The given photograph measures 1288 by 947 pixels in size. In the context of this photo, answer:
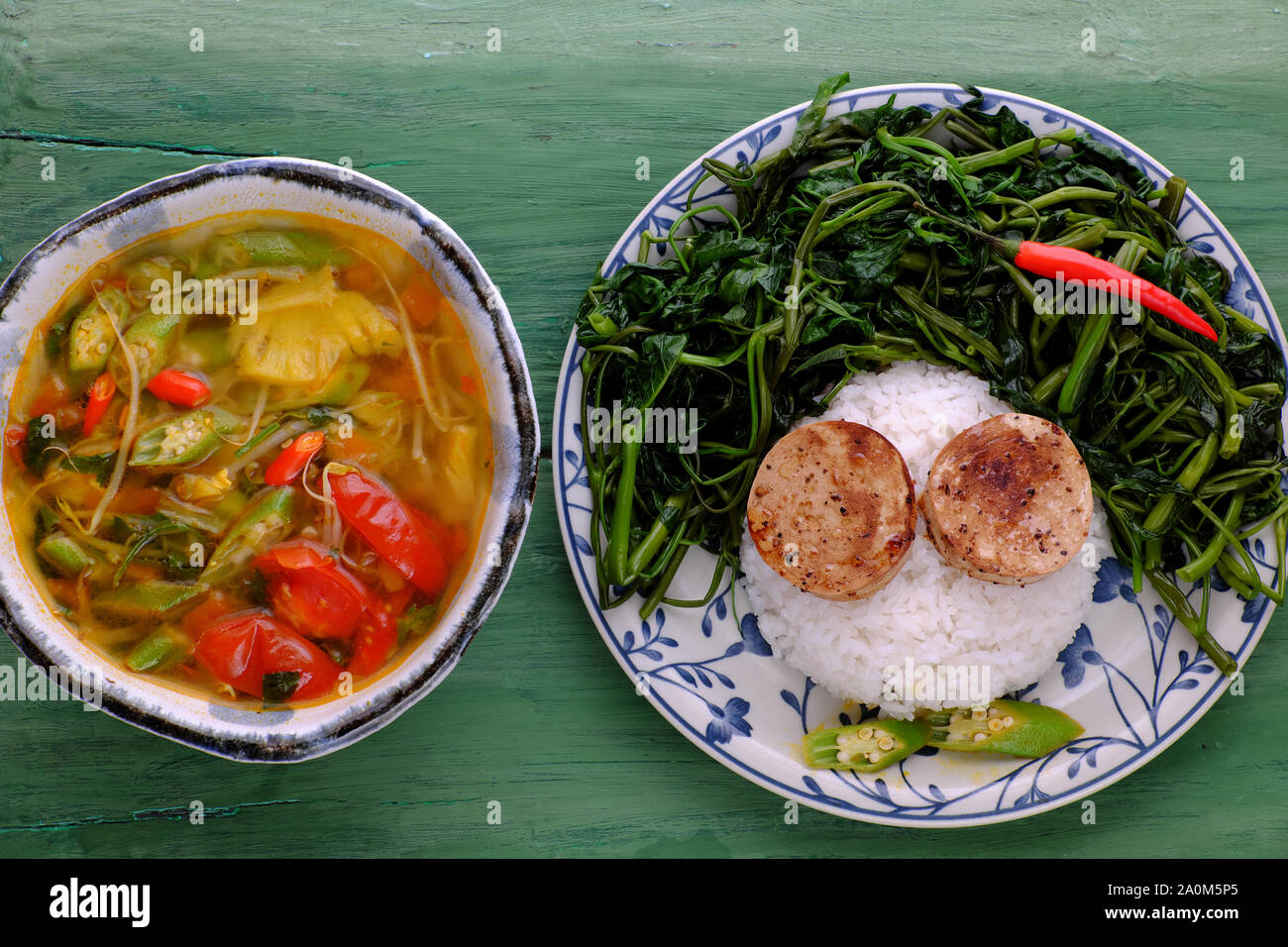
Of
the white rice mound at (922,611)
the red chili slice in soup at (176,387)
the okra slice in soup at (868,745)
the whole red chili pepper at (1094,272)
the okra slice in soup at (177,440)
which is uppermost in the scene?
the whole red chili pepper at (1094,272)

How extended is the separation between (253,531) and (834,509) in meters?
1.49

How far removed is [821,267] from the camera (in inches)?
98.9

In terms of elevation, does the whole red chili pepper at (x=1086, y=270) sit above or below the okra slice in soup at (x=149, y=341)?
above

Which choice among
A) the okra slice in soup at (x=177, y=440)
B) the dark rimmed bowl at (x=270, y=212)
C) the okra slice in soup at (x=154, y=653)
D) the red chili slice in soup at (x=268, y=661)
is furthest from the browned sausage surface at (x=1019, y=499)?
the okra slice in soup at (x=154, y=653)

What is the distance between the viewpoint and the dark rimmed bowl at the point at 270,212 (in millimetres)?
2045

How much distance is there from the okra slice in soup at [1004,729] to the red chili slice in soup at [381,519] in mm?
1569

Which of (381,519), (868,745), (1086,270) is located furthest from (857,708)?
(381,519)

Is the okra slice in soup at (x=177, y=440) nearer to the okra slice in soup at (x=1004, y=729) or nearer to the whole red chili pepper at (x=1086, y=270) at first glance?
the whole red chili pepper at (x=1086, y=270)

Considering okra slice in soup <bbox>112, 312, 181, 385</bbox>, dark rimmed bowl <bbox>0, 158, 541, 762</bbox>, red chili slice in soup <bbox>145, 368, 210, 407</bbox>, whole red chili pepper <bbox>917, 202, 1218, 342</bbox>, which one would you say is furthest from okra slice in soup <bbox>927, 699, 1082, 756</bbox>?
okra slice in soup <bbox>112, 312, 181, 385</bbox>

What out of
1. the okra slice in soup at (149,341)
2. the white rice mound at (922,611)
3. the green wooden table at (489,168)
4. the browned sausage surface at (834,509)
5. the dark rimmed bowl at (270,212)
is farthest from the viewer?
the green wooden table at (489,168)

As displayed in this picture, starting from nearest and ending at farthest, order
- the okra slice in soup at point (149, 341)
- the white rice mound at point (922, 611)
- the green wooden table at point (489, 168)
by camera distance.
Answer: the okra slice in soup at point (149, 341), the white rice mound at point (922, 611), the green wooden table at point (489, 168)

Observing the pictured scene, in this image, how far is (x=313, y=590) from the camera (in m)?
2.17

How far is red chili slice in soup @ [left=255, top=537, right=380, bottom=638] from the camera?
2170mm

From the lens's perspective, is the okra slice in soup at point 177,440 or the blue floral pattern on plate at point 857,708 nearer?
the okra slice in soup at point 177,440
